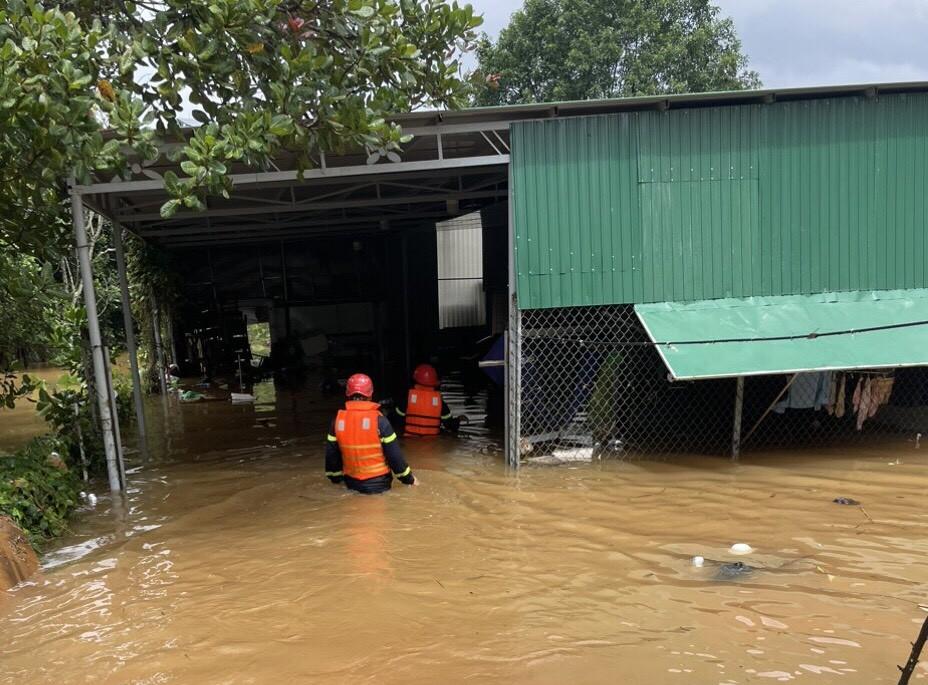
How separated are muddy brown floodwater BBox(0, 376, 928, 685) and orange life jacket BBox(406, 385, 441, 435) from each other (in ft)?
4.64

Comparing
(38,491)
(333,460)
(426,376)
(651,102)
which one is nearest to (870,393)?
(651,102)

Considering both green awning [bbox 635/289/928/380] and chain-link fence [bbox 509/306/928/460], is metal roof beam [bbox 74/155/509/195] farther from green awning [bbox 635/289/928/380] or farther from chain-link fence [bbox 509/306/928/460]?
green awning [bbox 635/289/928/380]

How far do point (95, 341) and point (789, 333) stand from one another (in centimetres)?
782

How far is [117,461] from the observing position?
766 centimetres

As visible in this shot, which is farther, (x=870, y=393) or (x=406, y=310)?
(x=406, y=310)

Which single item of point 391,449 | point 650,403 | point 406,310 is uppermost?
point 406,310

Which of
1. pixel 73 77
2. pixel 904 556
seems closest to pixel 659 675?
pixel 904 556

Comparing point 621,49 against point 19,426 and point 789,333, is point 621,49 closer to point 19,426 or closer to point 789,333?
point 789,333

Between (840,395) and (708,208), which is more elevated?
(708,208)

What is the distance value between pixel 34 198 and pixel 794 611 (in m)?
7.28

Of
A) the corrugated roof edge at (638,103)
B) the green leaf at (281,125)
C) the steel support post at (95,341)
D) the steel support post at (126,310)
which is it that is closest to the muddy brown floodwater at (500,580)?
the steel support post at (95,341)

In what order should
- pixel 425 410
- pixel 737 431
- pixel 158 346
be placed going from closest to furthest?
1. pixel 737 431
2. pixel 425 410
3. pixel 158 346

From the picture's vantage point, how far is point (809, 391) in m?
8.37

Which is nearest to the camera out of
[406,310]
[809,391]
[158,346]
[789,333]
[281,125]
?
[281,125]
